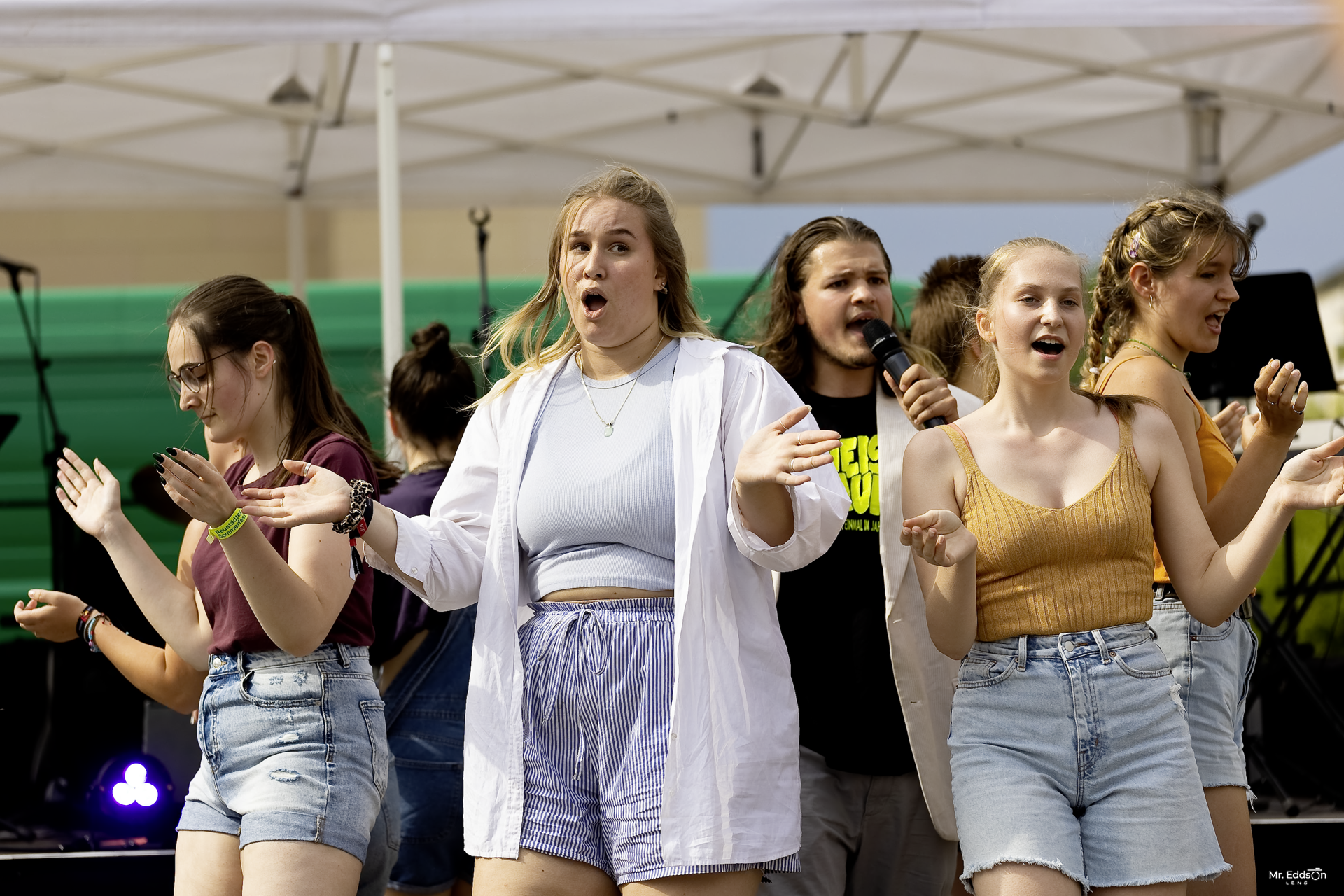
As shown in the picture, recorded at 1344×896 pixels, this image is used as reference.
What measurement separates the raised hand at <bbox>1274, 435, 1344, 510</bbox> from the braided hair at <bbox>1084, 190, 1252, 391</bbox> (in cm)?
55

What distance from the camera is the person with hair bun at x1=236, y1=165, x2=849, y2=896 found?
1.84 metres

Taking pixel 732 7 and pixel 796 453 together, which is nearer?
pixel 796 453

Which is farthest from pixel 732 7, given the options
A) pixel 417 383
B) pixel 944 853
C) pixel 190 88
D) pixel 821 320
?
pixel 190 88

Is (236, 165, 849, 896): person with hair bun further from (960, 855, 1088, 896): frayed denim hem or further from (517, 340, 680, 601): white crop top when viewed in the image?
(960, 855, 1088, 896): frayed denim hem

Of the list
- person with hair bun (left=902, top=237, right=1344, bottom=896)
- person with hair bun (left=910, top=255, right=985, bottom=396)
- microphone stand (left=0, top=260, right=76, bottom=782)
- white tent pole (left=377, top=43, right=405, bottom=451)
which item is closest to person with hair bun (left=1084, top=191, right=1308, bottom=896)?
person with hair bun (left=902, top=237, right=1344, bottom=896)

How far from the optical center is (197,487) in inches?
74.6

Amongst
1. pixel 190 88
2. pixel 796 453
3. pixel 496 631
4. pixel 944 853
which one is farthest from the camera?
pixel 190 88

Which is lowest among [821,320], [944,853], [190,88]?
[944,853]

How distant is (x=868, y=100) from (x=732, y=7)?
3231mm

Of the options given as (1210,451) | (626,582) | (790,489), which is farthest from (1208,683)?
(626,582)

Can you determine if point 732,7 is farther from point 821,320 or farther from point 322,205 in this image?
point 322,205

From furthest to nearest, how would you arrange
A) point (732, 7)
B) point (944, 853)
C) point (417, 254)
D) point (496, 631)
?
point (417, 254) < point (732, 7) < point (944, 853) < point (496, 631)

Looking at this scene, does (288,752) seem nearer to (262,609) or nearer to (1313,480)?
(262,609)

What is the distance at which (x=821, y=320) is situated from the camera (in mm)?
2676
